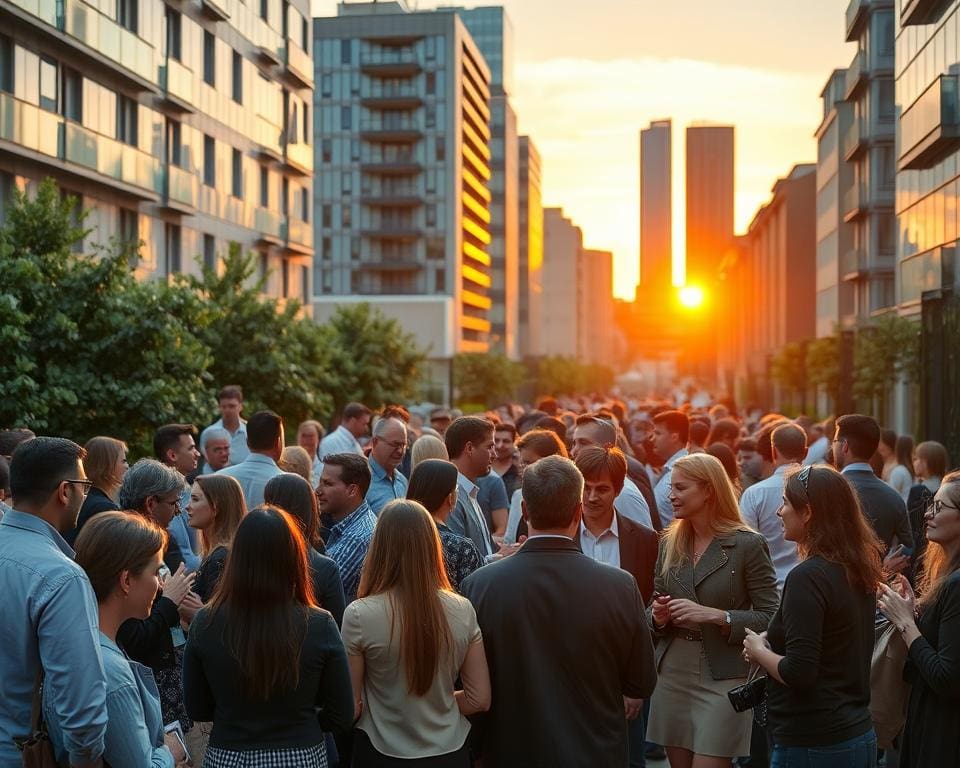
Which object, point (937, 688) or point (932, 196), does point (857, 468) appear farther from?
point (932, 196)

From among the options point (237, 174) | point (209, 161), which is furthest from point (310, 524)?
point (237, 174)

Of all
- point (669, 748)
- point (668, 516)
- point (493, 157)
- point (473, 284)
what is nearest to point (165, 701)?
point (669, 748)

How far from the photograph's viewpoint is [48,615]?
443 cm

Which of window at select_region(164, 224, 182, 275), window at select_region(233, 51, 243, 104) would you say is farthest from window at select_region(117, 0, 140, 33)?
window at select_region(233, 51, 243, 104)

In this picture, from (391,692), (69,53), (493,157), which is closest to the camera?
(391,692)

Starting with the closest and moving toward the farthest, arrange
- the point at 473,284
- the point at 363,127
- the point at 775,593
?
the point at 775,593, the point at 363,127, the point at 473,284

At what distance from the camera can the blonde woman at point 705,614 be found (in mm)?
6355

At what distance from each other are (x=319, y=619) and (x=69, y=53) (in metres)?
26.9

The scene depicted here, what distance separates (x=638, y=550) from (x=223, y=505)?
7.51ft

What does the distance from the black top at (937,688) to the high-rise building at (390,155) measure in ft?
297

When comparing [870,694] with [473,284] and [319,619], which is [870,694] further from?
[473,284]

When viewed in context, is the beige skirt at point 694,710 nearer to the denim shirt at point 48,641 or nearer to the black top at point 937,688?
the black top at point 937,688

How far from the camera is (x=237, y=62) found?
41.1 m

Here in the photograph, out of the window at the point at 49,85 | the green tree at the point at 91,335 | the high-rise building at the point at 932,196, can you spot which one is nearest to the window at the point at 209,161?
the window at the point at 49,85
